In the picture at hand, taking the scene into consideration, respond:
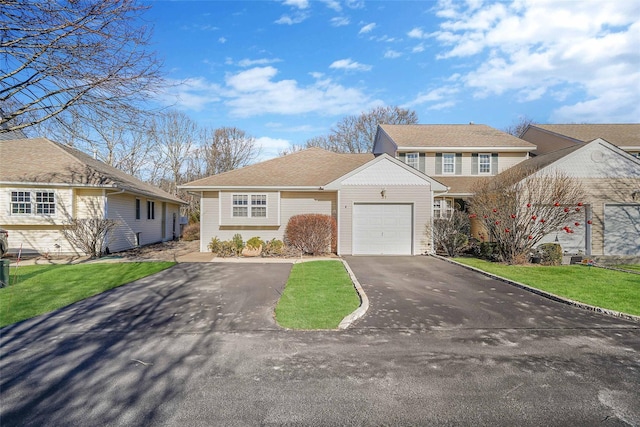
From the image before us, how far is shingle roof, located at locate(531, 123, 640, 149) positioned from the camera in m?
18.3

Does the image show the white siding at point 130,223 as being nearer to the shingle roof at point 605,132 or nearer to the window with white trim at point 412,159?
the window with white trim at point 412,159

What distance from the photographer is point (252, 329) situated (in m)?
5.31

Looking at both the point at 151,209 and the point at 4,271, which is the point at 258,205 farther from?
the point at 151,209

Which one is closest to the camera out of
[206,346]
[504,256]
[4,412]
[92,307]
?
[4,412]

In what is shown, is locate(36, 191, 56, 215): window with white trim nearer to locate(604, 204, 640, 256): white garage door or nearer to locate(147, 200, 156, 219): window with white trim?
locate(147, 200, 156, 219): window with white trim

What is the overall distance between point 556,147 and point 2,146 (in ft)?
102

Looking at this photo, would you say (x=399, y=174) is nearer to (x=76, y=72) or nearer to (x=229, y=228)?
(x=229, y=228)

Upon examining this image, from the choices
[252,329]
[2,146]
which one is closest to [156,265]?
[252,329]

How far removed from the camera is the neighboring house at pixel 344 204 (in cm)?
1428

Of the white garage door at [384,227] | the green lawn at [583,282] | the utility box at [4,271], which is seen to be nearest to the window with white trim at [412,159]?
the white garage door at [384,227]

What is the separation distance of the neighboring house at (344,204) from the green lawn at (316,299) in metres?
4.46

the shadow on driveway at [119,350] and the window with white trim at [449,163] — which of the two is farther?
the window with white trim at [449,163]

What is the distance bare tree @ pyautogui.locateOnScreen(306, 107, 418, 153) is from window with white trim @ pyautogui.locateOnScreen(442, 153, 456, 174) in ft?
60.8

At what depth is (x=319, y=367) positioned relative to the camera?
4004 mm
